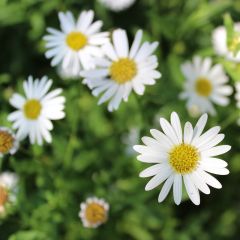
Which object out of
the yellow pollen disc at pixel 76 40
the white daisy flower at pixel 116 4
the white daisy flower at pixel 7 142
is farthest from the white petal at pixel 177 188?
the white daisy flower at pixel 116 4

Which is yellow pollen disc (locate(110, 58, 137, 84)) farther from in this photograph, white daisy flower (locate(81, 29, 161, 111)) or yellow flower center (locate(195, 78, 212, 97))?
yellow flower center (locate(195, 78, 212, 97))

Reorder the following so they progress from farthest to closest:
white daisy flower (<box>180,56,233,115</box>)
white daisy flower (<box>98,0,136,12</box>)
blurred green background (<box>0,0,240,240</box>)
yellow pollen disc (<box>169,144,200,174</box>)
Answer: white daisy flower (<box>98,0,136,12</box>), white daisy flower (<box>180,56,233,115</box>), blurred green background (<box>0,0,240,240</box>), yellow pollen disc (<box>169,144,200,174</box>)

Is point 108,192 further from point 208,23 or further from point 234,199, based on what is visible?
point 208,23

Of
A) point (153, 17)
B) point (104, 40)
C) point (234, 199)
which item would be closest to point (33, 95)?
point (104, 40)

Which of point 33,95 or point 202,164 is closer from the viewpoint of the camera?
point 202,164

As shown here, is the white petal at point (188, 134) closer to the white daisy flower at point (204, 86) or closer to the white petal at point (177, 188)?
the white petal at point (177, 188)

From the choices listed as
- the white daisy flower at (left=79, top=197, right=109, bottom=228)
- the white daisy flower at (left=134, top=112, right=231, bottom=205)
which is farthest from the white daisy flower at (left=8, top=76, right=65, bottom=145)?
the white daisy flower at (left=134, top=112, right=231, bottom=205)
